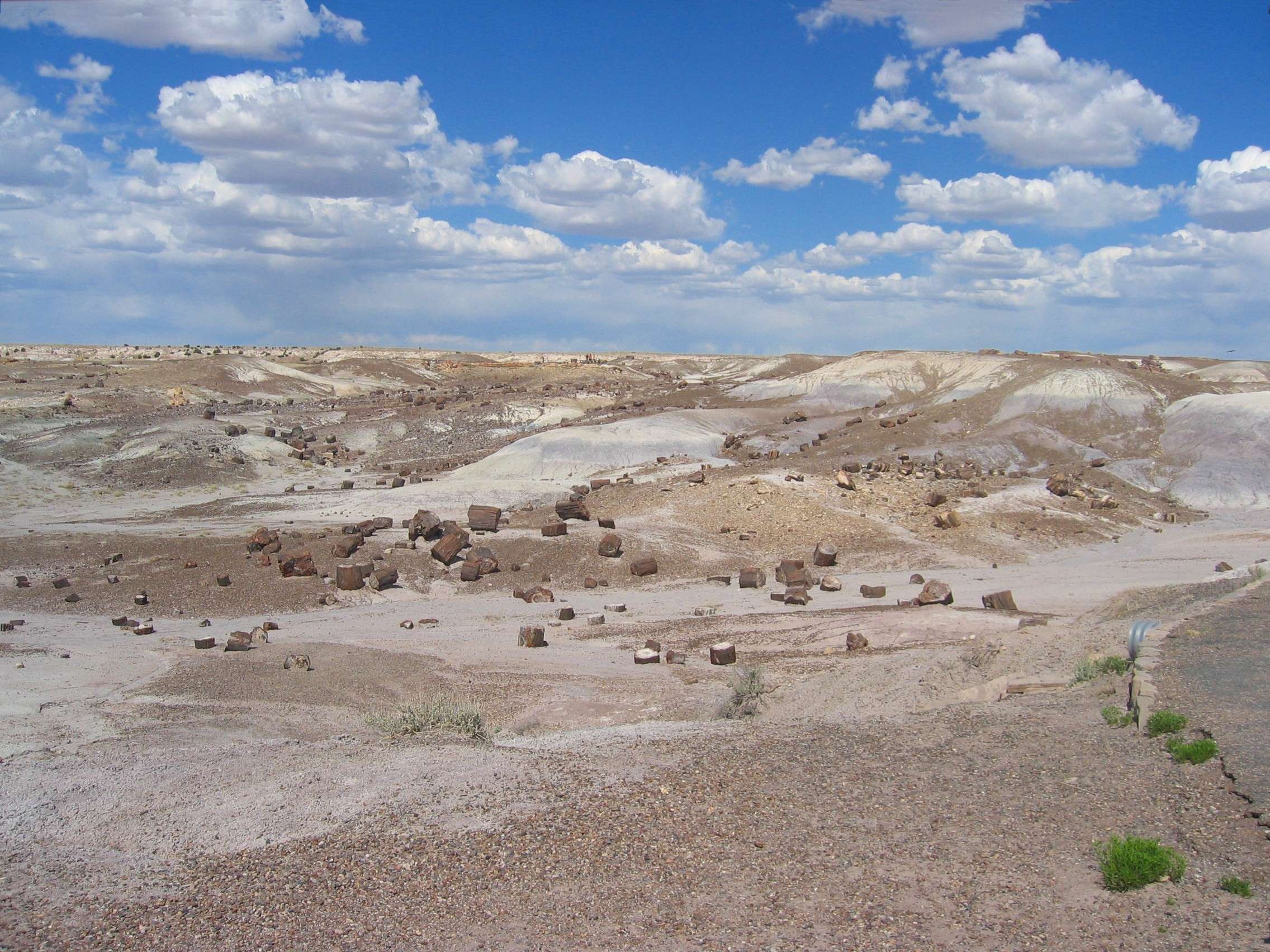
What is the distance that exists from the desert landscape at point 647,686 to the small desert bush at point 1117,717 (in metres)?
0.05

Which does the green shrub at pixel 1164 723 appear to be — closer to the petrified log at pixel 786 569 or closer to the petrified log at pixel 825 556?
the petrified log at pixel 786 569

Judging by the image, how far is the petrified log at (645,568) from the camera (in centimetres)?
2241

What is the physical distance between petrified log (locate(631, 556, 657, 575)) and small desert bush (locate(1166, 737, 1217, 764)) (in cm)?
1467

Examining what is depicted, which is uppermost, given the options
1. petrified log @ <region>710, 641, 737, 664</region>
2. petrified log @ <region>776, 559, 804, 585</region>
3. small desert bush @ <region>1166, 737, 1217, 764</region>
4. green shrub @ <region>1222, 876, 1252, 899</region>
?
small desert bush @ <region>1166, 737, 1217, 764</region>

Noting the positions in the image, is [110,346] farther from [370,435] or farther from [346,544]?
[346,544]

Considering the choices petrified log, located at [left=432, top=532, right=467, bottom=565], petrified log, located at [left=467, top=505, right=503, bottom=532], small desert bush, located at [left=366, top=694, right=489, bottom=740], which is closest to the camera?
Result: small desert bush, located at [left=366, top=694, right=489, bottom=740]

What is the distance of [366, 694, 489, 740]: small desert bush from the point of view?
10719mm

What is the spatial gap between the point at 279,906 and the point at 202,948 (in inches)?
22.5

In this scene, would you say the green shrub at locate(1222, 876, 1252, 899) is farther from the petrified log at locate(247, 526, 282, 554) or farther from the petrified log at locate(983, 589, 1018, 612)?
the petrified log at locate(247, 526, 282, 554)

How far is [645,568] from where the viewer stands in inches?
883

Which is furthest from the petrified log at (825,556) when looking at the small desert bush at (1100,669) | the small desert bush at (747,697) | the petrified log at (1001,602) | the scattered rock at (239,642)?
the scattered rock at (239,642)

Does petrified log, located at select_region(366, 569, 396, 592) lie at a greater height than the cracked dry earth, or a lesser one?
lesser

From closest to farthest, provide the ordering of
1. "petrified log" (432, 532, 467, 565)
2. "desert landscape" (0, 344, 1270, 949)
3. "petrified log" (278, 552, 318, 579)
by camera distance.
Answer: "desert landscape" (0, 344, 1270, 949) → "petrified log" (278, 552, 318, 579) → "petrified log" (432, 532, 467, 565)

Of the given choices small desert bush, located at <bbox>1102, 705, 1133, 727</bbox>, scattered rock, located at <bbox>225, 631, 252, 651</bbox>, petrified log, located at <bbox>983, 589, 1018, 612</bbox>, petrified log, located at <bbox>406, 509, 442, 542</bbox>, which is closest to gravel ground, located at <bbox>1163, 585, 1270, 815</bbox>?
small desert bush, located at <bbox>1102, 705, 1133, 727</bbox>
